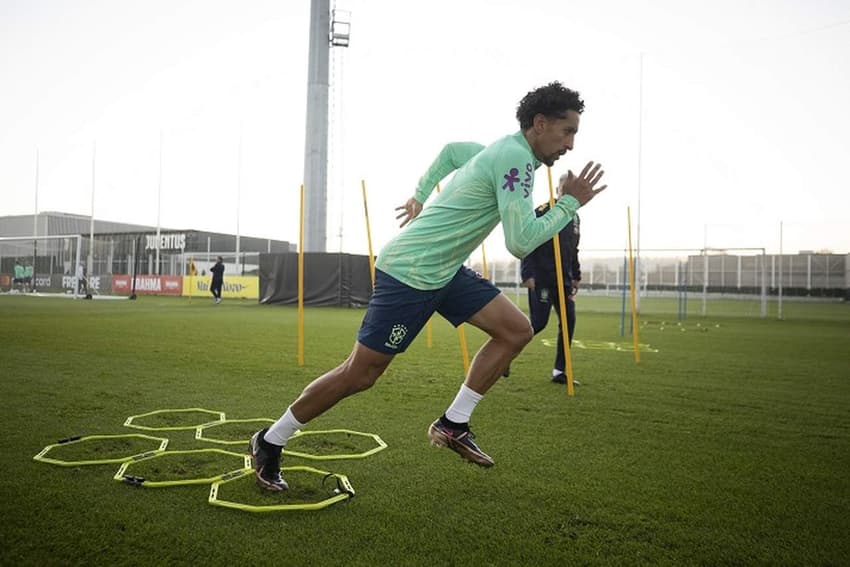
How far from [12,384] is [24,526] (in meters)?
3.95

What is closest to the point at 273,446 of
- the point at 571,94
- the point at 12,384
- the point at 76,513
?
the point at 76,513

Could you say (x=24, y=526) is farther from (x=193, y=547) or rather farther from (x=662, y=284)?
(x=662, y=284)

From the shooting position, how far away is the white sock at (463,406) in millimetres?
3340

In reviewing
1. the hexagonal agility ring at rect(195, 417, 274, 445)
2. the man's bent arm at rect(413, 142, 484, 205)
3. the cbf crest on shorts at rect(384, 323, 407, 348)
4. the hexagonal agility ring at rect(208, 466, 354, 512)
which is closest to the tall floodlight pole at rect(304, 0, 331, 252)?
the hexagonal agility ring at rect(195, 417, 274, 445)

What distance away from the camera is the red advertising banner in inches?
1362

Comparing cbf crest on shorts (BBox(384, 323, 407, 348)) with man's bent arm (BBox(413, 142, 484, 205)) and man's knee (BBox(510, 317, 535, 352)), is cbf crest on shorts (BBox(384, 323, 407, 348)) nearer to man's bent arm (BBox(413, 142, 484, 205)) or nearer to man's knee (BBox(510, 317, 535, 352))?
man's knee (BBox(510, 317, 535, 352))

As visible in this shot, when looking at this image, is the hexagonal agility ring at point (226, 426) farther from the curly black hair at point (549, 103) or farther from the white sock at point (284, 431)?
the curly black hair at point (549, 103)

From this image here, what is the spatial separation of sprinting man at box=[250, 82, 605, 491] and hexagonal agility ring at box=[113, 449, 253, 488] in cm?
33

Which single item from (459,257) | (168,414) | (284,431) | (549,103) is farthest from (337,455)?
(549,103)

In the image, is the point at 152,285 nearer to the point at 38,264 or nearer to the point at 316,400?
the point at 38,264

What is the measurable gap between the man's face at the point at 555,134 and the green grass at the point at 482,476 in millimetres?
1827

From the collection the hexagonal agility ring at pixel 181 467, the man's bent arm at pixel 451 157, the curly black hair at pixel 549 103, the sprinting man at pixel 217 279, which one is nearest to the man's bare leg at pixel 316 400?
the hexagonal agility ring at pixel 181 467

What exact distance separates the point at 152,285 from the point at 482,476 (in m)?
36.4

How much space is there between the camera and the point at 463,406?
133 inches
